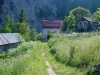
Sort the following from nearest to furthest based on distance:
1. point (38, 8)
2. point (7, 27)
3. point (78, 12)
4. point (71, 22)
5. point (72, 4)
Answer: point (7, 27) < point (71, 22) < point (78, 12) < point (38, 8) < point (72, 4)

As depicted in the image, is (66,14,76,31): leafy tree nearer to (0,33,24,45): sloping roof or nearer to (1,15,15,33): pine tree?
(1,15,15,33): pine tree

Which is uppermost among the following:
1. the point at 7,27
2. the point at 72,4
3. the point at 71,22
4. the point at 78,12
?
the point at 72,4

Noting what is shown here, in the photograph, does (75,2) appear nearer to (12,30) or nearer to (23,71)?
(12,30)

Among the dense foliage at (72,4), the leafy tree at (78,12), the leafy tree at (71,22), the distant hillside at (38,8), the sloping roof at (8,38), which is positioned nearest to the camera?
the sloping roof at (8,38)

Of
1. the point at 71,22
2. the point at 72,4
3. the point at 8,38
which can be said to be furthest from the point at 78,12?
the point at 72,4

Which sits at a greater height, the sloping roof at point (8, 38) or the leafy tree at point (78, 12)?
the leafy tree at point (78, 12)

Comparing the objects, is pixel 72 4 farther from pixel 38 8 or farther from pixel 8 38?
pixel 8 38

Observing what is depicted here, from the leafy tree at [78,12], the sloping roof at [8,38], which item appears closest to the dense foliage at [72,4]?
the leafy tree at [78,12]

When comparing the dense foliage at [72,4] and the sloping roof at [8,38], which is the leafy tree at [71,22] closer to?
the sloping roof at [8,38]

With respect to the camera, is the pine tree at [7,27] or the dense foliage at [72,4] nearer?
the pine tree at [7,27]

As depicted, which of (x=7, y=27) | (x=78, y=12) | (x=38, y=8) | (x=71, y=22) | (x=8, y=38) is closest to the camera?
(x=8, y=38)

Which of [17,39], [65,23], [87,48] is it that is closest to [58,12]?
[65,23]

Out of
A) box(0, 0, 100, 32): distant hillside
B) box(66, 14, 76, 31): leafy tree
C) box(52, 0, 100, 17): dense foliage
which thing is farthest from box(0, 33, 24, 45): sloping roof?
box(52, 0, 100, 17): dense foliage

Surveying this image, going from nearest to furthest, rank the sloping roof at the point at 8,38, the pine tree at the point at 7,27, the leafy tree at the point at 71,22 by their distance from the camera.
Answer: the sloping roof at the point at 8,38
the pine tree at the point at 7,27
the leafy tree at the point at 71,22
